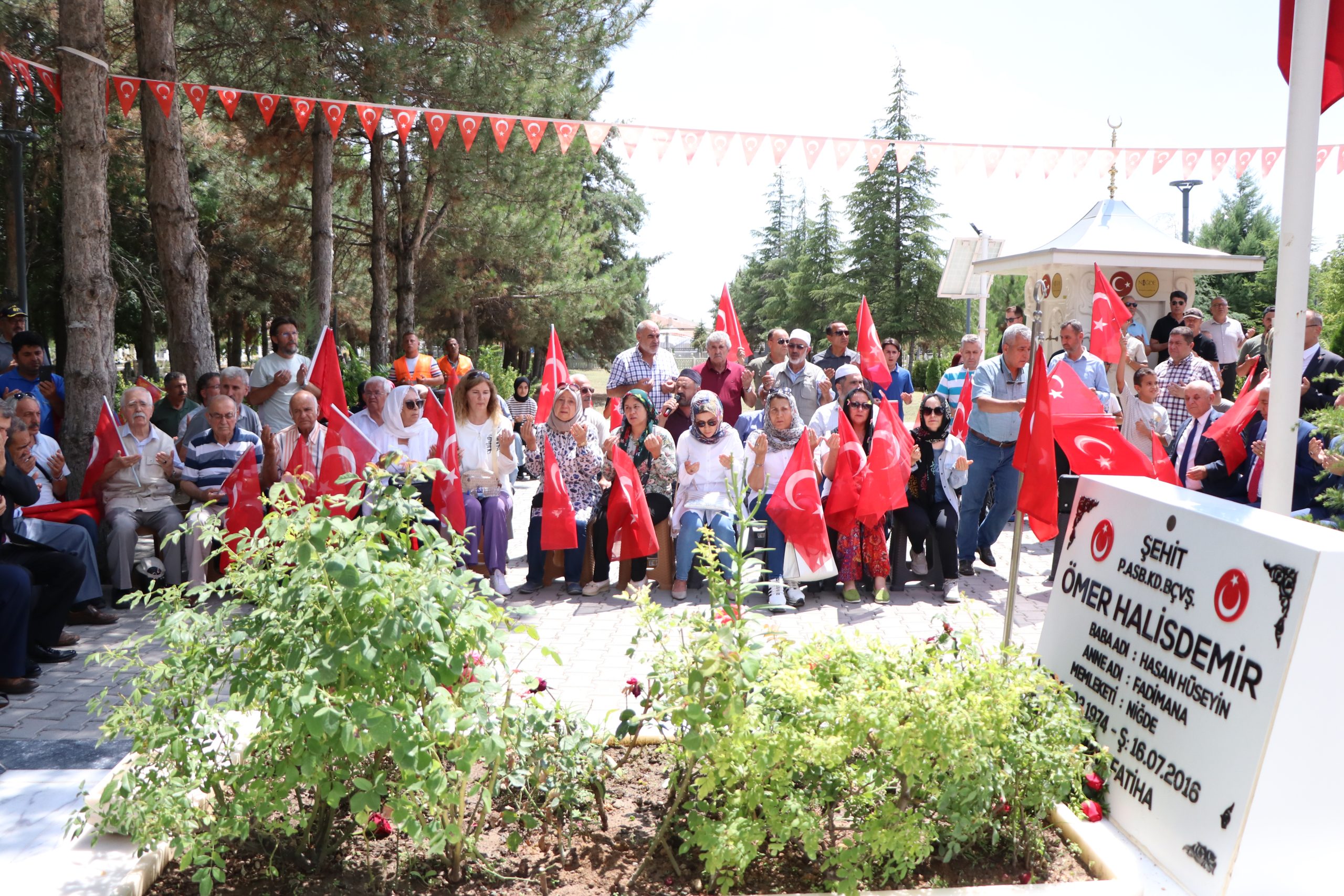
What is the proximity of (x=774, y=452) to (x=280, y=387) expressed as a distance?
198 inches

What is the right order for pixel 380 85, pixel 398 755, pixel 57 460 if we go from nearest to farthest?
pixel 398 755
pixel 57 460
pixel 380 85

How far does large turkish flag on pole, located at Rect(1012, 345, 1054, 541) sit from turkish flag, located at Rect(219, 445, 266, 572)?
517 centimetres

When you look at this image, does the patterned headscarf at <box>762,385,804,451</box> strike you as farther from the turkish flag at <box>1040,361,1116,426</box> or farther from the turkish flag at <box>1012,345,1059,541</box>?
the turkish flag at <box>1012,345,1059,541</box>

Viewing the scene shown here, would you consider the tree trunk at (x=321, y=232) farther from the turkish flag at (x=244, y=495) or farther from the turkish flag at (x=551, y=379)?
the turkish flag at (x=244, y=495)

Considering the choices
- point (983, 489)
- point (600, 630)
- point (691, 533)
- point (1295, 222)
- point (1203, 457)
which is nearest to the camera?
point (1295, 222)

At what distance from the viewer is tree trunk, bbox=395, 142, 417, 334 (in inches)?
775

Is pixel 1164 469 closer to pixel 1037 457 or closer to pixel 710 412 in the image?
pixel 1037 457

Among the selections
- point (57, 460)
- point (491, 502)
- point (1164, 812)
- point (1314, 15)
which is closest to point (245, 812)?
point (1164, 812)

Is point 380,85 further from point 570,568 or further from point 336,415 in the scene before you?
point 570,568

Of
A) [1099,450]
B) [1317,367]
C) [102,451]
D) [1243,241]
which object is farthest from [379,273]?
[1243,241]

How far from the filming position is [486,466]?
305 inches

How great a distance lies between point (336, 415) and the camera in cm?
734

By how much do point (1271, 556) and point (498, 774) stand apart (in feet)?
7.81

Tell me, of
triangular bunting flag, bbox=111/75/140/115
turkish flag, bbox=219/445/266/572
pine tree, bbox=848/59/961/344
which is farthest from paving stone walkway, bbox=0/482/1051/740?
pine tree, bbox=848/59/961/344
